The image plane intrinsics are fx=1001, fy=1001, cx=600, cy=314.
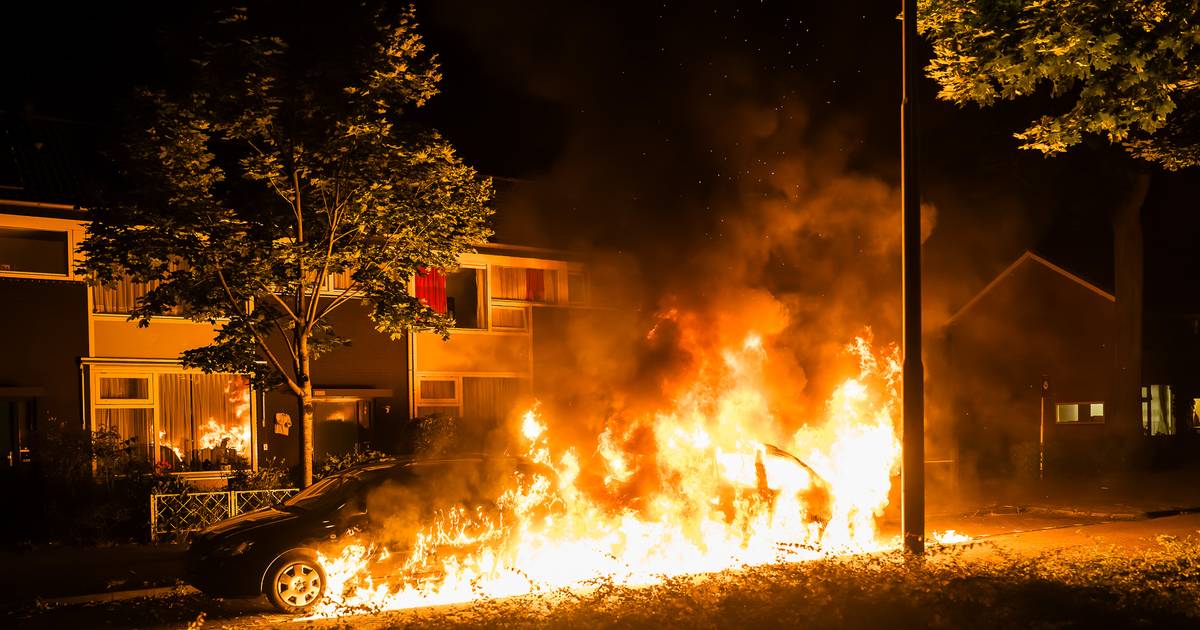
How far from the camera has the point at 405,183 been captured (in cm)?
1463

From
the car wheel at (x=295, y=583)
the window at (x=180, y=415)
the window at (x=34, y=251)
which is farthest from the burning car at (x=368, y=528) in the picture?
the window at (x=34, y=251)

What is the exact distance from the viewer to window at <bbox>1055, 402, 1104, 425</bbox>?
37.1m

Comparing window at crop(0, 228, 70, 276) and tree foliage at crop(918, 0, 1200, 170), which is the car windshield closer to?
tree foliage at crop(918, 0, 1200, 170)

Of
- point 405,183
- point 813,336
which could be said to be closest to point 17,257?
point 405,183

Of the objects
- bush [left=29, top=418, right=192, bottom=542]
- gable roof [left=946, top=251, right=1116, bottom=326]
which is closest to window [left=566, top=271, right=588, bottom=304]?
bush [left=29, top=418, right=192, bottom=542]

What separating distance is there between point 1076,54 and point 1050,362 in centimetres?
2717

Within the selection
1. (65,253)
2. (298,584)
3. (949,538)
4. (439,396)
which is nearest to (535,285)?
(439,396)

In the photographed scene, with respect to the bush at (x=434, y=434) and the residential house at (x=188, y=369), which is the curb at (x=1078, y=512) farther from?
the residential house at (x=188, y=369)

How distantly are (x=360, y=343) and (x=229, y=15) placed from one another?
10803mm

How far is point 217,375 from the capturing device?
71.4 feet

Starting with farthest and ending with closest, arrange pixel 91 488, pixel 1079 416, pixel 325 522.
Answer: pixel 1079 416 < pixel 91 488 < pixel 325 522

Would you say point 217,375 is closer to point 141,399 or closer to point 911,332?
point 141,399

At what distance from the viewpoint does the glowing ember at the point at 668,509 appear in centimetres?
1098

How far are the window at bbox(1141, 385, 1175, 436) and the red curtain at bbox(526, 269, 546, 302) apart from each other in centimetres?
2565
